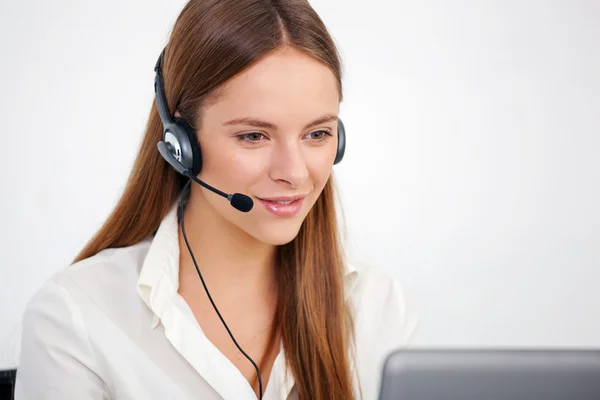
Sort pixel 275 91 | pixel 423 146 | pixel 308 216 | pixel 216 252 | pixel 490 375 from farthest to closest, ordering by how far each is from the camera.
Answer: pixel 423 146 < pixel 308 216 < pixel 216 252 < pixel 275 91 < pixel 490 375

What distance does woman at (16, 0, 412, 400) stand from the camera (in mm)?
1312

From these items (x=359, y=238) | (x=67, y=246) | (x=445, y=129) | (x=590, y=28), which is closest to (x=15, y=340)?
(x=67, y=246)

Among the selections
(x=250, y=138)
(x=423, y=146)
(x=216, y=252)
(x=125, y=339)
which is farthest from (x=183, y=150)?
(x=423, y=146)

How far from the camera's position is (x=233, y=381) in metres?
1.40

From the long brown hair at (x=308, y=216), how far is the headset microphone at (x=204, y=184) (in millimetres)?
69

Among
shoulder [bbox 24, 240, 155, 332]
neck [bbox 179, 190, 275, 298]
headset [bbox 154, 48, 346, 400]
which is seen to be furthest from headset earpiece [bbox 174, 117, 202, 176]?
shoulder [bbox 24, 240, 155, 332]

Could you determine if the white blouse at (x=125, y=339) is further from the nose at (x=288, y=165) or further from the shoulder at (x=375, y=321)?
the nose at (x=288, y=165)

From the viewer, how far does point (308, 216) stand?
1.58 meters

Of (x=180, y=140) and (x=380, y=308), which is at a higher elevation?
(x=180, y=140)

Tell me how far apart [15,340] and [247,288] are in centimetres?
82

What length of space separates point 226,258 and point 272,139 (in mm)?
278

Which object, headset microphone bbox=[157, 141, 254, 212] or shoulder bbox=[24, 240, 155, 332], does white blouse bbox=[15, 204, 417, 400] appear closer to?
shoulder bbox=[24, 240, 155, 332]

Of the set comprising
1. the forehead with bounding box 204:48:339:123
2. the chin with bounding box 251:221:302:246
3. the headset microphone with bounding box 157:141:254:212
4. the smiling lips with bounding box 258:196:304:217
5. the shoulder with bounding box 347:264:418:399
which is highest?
the forehead with bounding box 204:48:339:123

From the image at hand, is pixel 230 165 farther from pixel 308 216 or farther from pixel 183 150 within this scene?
pixel 308 216
